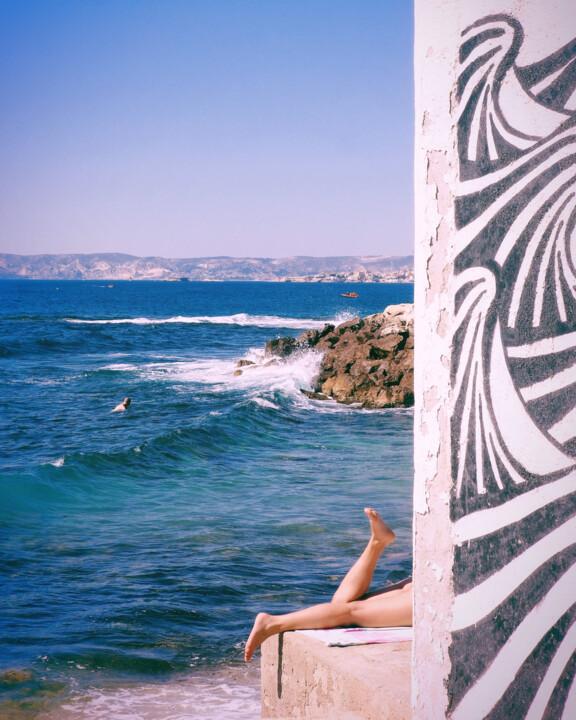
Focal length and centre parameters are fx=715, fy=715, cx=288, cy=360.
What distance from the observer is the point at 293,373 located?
2616 centimetres

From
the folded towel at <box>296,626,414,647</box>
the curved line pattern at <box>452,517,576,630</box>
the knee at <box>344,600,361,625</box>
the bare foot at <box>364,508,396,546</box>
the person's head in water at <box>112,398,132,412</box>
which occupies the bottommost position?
the person's head in water at <box>112,398,132,412</box>

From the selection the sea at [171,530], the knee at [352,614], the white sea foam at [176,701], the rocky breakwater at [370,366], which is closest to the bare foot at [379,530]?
the knee at [352,614]

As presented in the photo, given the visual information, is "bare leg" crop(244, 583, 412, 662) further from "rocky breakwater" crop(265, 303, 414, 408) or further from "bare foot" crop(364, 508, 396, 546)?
"rocky breakwater" crop(265, 303, 414, 408)

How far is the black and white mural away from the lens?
246cm

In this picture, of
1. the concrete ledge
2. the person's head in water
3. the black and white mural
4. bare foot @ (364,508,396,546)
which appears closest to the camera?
the black and white mural

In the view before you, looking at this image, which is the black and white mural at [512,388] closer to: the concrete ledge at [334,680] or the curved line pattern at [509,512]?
the curved line pattern at [509,512]

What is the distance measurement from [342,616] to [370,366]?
61.0 ft

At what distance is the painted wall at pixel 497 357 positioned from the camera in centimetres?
246

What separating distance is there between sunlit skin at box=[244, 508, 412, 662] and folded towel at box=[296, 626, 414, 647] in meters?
0.05

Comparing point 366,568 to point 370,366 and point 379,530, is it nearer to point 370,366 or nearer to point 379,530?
point 379,530

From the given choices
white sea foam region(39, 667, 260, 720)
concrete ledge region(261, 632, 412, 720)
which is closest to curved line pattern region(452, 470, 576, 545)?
concrete ledge region(261, 632, 412, 720)

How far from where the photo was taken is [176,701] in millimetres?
5504

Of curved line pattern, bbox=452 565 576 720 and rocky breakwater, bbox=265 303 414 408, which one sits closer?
curved line pattern, bbox=452 565 576 720

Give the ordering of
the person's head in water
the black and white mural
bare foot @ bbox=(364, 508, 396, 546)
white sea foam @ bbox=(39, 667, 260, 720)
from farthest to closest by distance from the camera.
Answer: the person's head in water, white sea foam @ bbox=(39, 667, 260, 720), bare foot @ bbox=(364, 508, 396, 546), the black and white mural
